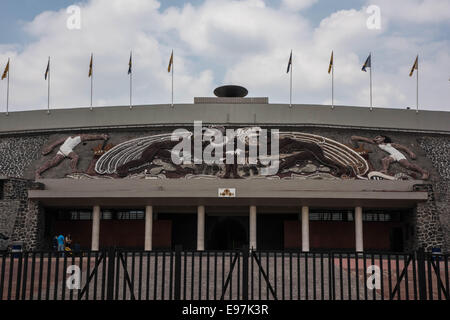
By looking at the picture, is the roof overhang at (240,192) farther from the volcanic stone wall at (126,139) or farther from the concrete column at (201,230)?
the volcanic stone wall at (126,139)

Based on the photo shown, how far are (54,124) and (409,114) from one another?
23856mm

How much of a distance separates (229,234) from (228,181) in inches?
206

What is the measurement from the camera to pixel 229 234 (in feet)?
99.3

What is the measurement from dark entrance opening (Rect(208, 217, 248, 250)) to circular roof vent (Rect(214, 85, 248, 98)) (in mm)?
11296

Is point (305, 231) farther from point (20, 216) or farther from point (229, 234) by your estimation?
point (20, 216)

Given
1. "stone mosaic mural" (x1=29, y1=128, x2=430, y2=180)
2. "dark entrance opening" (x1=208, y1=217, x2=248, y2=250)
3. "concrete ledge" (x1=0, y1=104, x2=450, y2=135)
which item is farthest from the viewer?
"concrete ledge" (x1=0, y1=104, x2=450, y2=135)

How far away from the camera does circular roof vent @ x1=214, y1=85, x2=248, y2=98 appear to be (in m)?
36.8

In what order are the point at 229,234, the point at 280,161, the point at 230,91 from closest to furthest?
the point at 280,161 < the point at 229,234 < the point at 230,91

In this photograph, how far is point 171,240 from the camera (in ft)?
98.5

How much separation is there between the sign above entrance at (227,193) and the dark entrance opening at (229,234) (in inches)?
170

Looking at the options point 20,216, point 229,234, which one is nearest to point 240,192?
point 229,234

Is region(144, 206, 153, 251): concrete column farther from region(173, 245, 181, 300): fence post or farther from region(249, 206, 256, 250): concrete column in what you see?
region(173, 245, 181, 300): fence post

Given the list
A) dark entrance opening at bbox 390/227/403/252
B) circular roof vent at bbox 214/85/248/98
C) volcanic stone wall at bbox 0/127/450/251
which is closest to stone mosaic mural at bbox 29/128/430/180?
volcanic stone wall at bbox 0/127/450/251

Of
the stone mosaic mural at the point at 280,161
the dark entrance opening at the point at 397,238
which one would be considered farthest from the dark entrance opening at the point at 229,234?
the dark entrance opening at the point at 397,238
